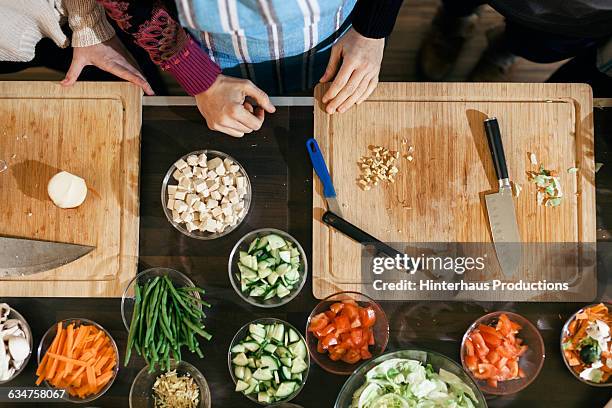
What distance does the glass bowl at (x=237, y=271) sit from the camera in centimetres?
156

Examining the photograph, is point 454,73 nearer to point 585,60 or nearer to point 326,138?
point 585,60

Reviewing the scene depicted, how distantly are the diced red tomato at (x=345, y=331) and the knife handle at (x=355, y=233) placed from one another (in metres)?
0.16

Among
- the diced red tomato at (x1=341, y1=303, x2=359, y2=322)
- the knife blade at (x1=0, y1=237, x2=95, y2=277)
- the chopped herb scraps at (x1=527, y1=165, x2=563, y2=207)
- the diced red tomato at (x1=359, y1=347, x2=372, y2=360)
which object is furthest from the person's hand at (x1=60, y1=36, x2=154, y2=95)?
the chopped herb scraps at (x1=527, y1=165, x2=563, y2=207)

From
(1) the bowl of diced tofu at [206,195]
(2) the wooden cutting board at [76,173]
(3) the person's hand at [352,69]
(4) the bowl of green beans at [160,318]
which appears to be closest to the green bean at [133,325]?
(4) the bowl of green beans at [160,318]

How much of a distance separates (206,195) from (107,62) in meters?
0.46

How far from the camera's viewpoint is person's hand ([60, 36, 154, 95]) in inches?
62.5

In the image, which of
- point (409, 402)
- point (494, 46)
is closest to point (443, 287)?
point (409, 402)

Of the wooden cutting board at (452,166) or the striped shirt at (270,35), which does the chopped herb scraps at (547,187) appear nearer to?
the wooden cutting board at (452,166)

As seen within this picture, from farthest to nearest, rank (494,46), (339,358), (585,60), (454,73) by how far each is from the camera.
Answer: (454,73) → (494,46) → (585,60) → (339,358)

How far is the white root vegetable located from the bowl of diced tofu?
0.21 metres

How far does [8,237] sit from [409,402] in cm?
111

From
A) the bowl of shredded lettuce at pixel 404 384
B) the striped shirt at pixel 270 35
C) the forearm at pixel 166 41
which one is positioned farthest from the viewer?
the bowl of shredded lettuce at pixel 404 384

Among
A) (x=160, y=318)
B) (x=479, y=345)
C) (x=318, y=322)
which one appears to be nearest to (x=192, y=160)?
(x=160, y=318)

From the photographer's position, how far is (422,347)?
1.58 metres
